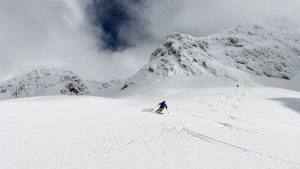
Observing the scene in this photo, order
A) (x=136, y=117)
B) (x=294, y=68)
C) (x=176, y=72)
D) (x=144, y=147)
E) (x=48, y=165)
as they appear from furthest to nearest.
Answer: (x=294, y=68), (x=176, y=72), (x=136, y=117), (x=144, y=147), (x=48, y=165)

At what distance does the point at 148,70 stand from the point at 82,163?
11249cm

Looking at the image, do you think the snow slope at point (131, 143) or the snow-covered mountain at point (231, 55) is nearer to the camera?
the snow slope at point (131, 143)

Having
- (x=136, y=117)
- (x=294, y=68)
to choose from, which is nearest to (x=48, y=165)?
(x=136, y=117)

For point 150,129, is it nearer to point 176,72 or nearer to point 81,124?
point 81,124

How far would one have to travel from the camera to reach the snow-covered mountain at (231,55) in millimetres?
124062

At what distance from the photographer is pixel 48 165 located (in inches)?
566

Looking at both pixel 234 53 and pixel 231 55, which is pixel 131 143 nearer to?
pixel 231 55

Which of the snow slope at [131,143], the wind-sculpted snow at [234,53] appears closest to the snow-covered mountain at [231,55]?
the wind-sculpted snow at [234,53]

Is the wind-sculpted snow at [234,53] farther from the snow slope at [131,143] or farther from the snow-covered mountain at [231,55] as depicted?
the snow slope at [131,143]

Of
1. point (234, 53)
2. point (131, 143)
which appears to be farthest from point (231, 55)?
point (131, 143)

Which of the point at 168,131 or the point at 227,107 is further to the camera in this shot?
the point at 227,107

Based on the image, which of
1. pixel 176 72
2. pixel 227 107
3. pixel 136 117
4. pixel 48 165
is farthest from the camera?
pixel 176 72

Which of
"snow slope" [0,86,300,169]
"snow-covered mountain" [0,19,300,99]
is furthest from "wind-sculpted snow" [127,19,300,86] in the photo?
"snow slope" [0,86,300,169]

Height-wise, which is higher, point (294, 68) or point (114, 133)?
point (294, 68)
